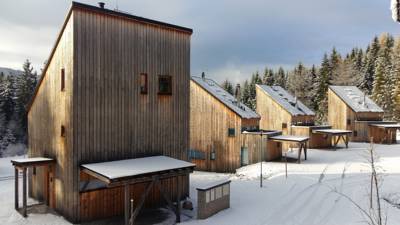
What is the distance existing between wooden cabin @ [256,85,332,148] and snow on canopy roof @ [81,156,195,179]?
77.5ft

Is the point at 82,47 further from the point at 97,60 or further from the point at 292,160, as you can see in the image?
the point at 292,160

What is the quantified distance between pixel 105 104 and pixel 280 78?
77644 millimetres

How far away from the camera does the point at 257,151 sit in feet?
91.7

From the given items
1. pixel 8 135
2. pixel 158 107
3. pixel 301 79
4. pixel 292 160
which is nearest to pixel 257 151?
pixel 292 160

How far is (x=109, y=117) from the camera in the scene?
15438 mm

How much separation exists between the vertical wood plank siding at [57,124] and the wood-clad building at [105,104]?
5cm

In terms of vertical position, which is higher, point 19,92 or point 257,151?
point 19,92

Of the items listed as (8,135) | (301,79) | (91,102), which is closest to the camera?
(91,102)

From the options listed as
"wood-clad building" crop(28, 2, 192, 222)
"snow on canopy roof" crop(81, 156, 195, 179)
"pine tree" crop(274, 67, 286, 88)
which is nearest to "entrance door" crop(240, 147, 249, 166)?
"wood-clad building" crop(28, 2, 192, 222)

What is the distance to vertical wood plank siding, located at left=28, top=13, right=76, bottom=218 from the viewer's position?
14.5 metres

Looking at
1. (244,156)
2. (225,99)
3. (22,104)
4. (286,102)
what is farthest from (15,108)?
(286,102)

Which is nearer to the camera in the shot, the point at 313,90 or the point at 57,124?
the point at 57,124

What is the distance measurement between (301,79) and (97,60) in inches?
2810

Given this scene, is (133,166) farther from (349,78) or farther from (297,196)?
(349,78)
